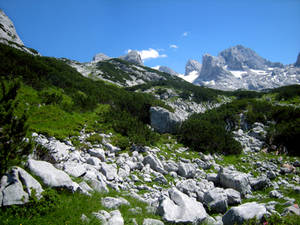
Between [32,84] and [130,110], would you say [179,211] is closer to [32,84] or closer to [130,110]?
[130,110]

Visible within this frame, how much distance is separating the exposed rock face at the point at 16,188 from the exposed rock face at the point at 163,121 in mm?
21824

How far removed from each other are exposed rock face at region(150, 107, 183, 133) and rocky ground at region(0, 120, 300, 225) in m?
4.88

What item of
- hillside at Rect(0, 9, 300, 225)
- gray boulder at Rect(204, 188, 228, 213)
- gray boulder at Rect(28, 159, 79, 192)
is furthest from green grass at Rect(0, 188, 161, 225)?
gray boulder at Rect(204, 188, 228, 213)

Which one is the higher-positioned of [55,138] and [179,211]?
[55,138]

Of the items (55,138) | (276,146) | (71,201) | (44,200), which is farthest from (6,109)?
(276,146)

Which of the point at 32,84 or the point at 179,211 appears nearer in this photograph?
the point at 179,211

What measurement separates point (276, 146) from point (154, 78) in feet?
360

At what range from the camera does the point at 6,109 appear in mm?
4898

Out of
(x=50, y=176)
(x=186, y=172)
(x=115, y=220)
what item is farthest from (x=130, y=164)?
(x=115, y=220)

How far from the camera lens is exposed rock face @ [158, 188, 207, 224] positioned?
6043 millimetres

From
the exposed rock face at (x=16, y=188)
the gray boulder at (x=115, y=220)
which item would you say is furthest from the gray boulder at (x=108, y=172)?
the exposed rock face at (x=16, y=188)

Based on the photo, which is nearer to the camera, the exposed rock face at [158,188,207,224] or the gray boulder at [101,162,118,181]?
the exposed rock face at [158,188,207,224]

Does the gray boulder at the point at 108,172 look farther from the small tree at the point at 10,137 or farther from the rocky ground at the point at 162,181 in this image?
the small tree at the point at 10,137

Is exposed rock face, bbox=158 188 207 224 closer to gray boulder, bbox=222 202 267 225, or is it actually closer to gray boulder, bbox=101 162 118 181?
gray boulder, bbox=222 202 267 225
